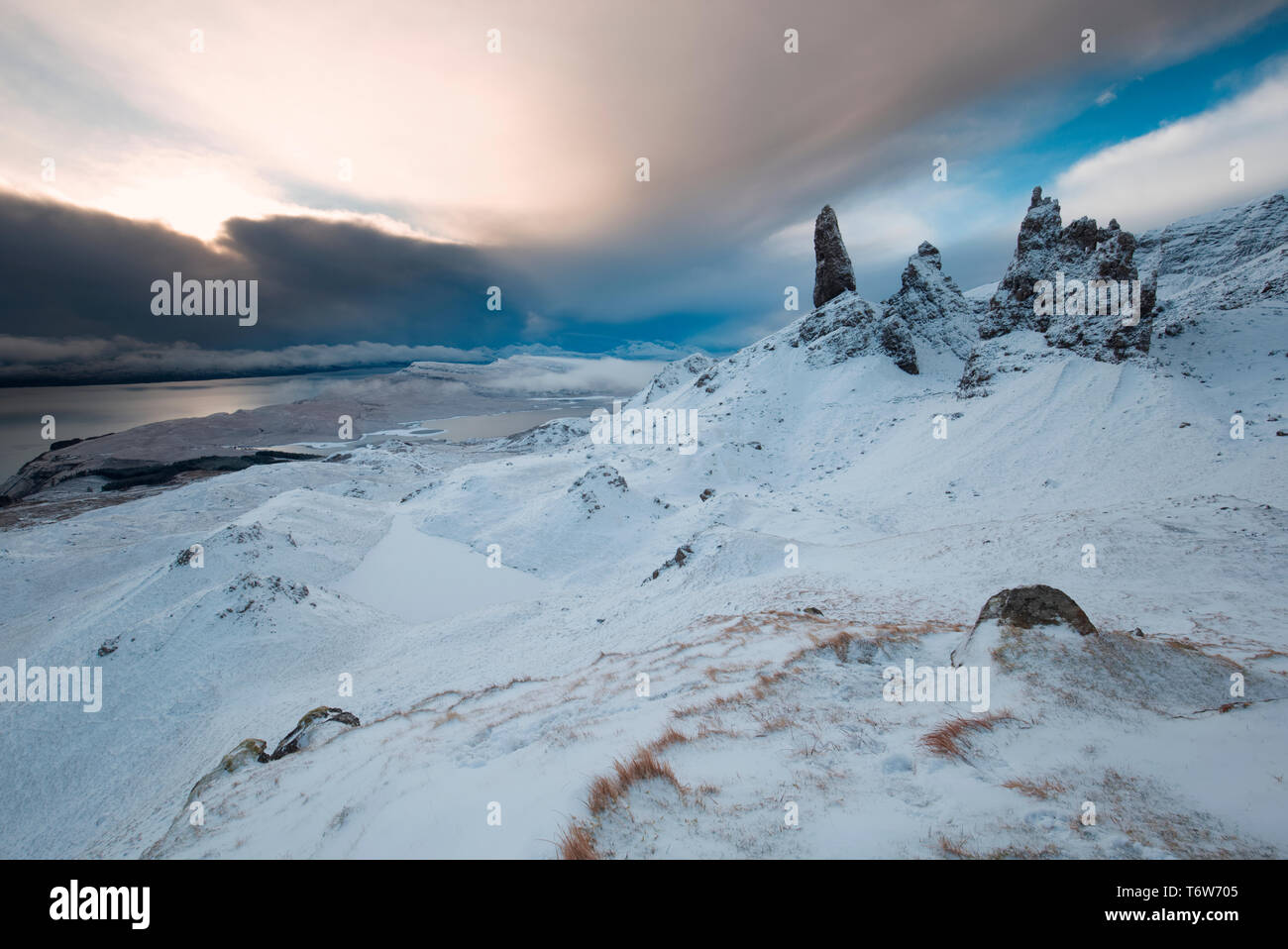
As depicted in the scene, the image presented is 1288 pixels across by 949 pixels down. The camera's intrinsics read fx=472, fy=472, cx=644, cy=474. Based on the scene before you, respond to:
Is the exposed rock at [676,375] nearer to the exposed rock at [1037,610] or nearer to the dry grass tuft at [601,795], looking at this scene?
the exposed rock at [1037,610]

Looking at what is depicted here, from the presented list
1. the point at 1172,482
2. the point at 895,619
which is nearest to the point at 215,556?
the point at 895,619

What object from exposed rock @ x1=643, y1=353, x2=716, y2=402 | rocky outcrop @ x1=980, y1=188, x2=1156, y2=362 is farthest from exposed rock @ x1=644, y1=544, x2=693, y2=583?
exposed rock @ x1=643, y1=353, x2=716, y2=402

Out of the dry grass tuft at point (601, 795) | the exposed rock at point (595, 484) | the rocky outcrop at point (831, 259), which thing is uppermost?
the rocky outcrop at point (831, 259)

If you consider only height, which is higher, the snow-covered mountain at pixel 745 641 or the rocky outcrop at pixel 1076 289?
the rocky outcrop at pixel 1076 289

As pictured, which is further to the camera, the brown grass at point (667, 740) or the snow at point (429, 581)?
the snow at point (429, 581)

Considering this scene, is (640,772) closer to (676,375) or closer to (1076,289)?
(1076,289)

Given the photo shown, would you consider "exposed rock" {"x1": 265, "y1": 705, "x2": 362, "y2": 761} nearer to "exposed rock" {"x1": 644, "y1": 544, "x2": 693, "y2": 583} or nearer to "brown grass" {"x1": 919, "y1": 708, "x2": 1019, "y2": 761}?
"brown grass" {"x1": 919, "y1": 708, "x2": 1019, "y2": 761}

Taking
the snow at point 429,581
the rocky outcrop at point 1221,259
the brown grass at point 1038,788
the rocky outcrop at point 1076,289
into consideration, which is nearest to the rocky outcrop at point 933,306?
the rocky outcrop at point 1076,289
